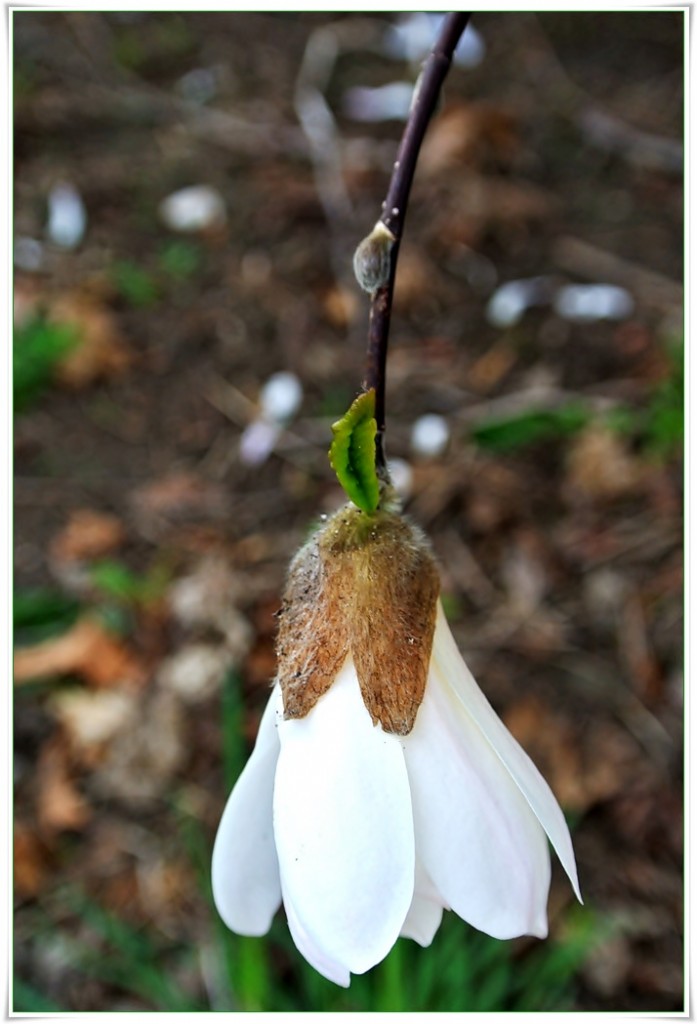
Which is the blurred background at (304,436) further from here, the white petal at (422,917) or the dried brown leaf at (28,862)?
the white petal at (422,917)

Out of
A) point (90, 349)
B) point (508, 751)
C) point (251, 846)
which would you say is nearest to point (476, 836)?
point (508, 751)

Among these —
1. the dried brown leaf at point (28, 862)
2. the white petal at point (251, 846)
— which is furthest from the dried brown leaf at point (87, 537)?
the white petal at point (251, 846)

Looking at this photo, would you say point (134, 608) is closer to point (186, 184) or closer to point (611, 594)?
point (611, 594)

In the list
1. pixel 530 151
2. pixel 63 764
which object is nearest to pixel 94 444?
pixel 63 764

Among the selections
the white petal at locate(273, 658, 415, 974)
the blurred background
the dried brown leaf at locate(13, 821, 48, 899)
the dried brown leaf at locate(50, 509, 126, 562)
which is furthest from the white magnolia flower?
the dried brown leaf at locate(50, 509, 126, 562)

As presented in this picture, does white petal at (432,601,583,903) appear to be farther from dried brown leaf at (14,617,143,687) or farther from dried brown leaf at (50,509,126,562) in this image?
dried brown leaf at (50,509,126,562)

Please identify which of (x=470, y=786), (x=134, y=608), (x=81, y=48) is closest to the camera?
(x=470, y=786)
